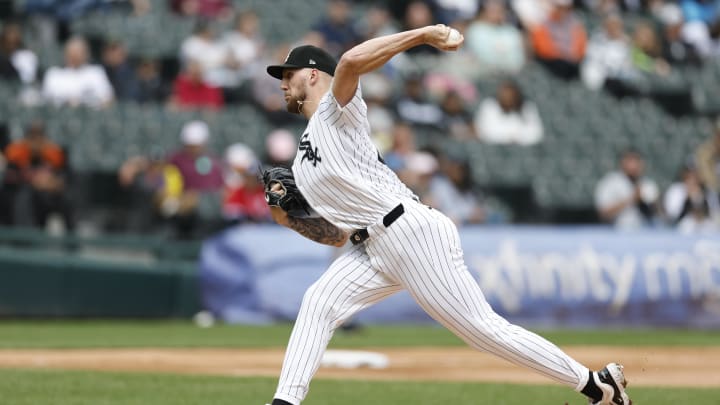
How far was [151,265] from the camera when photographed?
12.7 meters

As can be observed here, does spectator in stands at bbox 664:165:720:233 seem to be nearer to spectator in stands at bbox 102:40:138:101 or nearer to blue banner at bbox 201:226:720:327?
blue banner at bbox 201:226:720:327

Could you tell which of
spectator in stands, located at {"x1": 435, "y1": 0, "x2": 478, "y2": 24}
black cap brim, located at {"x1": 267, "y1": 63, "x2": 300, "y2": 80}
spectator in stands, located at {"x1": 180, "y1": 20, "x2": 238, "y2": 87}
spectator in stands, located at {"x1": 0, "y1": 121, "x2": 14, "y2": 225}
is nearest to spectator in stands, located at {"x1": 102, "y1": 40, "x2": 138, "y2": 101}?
spectator in stands, located at {"x1": 180, "y1": 20, "x2": 238, "y2": 87}

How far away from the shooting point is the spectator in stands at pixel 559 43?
695 inches

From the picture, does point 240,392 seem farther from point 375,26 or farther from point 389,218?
point 375,26

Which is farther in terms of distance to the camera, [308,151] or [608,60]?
[608,60]

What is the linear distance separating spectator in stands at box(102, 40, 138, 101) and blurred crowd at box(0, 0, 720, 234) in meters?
0.02

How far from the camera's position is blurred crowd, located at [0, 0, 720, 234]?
42.4 feet

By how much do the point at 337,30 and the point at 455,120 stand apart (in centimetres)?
187

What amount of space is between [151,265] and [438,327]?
Answer: 307cm

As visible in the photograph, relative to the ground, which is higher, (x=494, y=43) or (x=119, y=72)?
(x=494, y=43)

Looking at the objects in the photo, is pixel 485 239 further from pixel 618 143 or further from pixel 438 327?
pixel 618 143

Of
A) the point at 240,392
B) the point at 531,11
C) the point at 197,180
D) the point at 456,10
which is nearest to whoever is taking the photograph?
the point at 240,392

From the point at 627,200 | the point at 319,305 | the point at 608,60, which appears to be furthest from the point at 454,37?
the point at 608,60

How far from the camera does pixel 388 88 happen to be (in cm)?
1549
